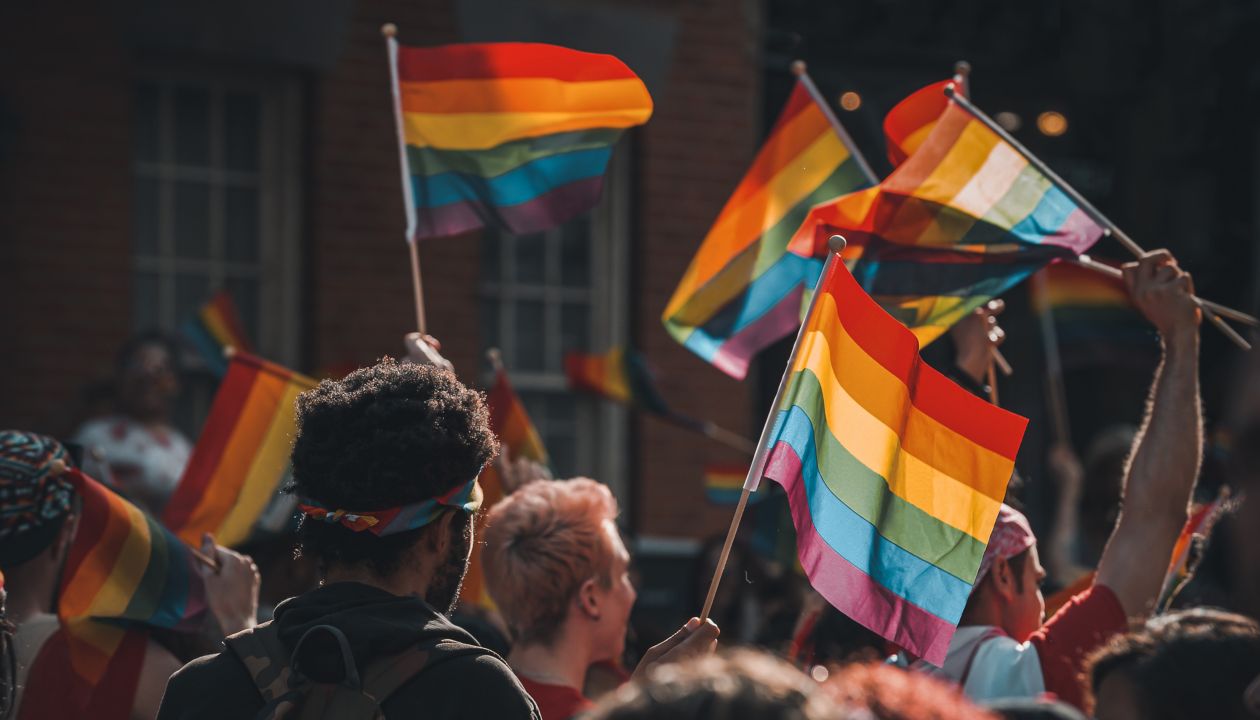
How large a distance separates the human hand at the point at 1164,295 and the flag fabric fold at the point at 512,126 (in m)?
1.67

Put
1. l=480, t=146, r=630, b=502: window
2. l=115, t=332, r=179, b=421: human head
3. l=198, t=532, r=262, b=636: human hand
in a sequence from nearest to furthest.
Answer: l=198, t=532, r=262, b=636: human hand < l=115, t=332, r=179, b=421: human head < l=480, t=146, r=630, b=502: window

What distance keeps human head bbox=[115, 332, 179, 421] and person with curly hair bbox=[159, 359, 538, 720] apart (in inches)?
180

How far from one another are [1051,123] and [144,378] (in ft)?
21.3

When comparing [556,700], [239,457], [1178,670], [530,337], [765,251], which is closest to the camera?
[1178,670]

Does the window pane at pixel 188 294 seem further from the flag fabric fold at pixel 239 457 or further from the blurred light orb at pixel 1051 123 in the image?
the blurred light orb at pixel 1051 123

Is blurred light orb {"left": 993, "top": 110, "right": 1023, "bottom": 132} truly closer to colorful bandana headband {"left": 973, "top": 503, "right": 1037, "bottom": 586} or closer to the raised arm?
the raised arm

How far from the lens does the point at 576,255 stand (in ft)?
30.2

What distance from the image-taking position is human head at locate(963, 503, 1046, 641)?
136 inches

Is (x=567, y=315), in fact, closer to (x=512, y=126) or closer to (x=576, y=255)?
(x=576, y=255)

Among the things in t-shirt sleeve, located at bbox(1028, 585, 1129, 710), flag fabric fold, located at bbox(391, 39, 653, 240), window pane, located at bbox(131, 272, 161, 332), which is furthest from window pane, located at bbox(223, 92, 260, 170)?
t-shirt sleeve, located at bbox(1028, 585, 1129, 710)

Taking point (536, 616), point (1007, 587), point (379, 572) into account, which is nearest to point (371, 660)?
point (379, 572)

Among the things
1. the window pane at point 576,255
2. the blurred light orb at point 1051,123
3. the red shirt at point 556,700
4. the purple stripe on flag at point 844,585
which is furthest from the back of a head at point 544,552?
the blurred light orb at point 1051,123

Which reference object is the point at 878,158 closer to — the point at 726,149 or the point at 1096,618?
the point at 726,149

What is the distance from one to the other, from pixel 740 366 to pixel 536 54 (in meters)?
1.11
